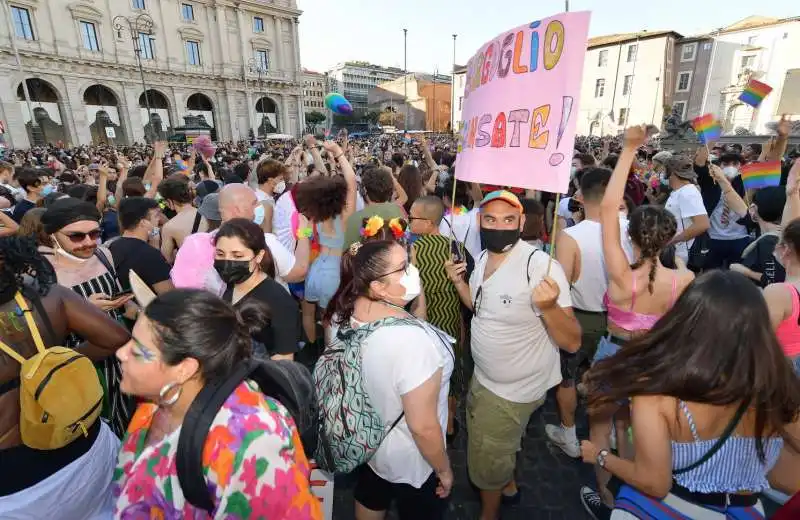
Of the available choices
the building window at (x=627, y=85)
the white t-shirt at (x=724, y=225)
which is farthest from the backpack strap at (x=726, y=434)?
the building window at (x=627, y=85)

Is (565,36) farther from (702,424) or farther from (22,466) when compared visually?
(22,466)

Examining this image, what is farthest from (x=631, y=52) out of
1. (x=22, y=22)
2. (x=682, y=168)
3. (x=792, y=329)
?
(x=22, y=22)

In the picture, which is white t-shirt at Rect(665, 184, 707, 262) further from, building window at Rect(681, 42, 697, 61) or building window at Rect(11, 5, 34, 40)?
building window at Rect(11, 5, 34, 40)

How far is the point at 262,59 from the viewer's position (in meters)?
48.7

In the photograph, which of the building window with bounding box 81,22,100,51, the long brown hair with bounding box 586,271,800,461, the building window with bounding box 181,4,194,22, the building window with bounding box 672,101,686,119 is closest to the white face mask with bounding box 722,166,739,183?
the long brown hair with bounding box 586,271,800,461

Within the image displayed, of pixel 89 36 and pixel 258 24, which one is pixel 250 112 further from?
pixel 89 36

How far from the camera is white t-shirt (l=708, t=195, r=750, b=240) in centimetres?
509

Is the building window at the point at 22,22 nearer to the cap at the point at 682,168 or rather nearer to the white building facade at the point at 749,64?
the cap at the point at 682,168

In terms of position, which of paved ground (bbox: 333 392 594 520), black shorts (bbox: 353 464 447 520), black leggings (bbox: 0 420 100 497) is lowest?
paved ground (bbox: 333 392 594 520)

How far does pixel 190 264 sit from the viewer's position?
105 inches

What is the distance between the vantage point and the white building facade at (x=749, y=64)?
34.1 m

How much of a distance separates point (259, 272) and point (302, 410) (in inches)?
45.7

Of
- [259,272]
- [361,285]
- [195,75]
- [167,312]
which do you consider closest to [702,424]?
[361,285]

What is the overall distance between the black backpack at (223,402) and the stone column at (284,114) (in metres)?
54.8
